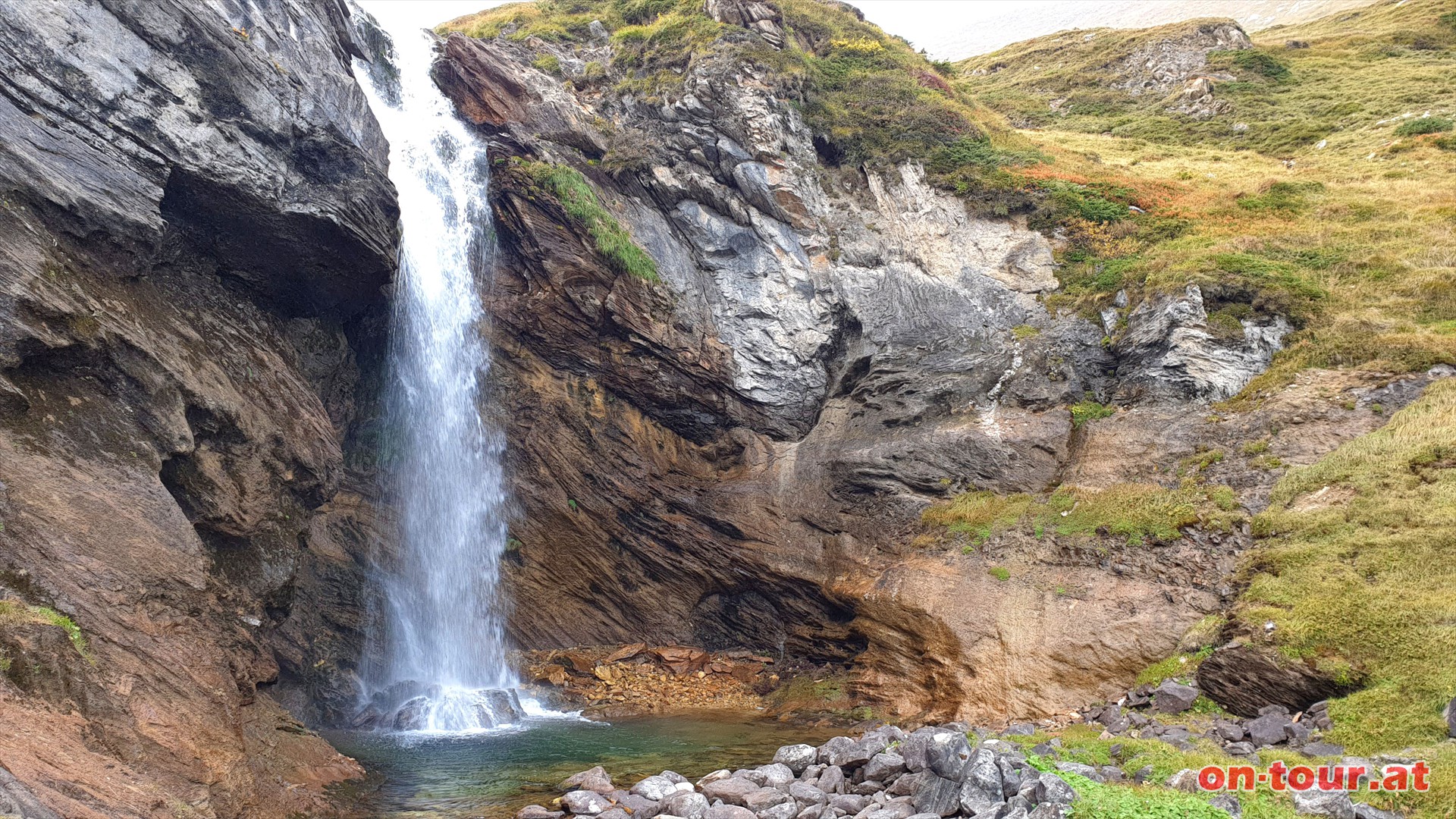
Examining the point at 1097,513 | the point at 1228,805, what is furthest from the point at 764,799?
the point at 1097,513

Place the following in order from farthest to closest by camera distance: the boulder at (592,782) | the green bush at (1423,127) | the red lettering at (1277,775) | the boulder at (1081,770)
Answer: the green bush at (1423,127) → the boulder at (592,782) → the boulder at (1081,770) → the red lettering at (1277,775)

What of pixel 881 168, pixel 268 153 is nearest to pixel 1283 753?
pixel 268 153

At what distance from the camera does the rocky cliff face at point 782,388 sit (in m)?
17.5

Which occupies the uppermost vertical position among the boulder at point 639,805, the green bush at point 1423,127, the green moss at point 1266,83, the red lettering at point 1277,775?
the green moss at point 1266,83

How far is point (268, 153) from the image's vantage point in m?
15.4

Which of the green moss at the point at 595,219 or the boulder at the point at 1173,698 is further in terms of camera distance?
the green moss at the point at 595,219

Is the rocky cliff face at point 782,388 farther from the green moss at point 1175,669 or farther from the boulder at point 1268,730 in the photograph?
the boulder at point 1268,730

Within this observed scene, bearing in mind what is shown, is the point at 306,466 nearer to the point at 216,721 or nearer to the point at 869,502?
the point at 216,721

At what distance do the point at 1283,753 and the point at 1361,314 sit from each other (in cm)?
1451

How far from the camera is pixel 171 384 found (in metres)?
12.6

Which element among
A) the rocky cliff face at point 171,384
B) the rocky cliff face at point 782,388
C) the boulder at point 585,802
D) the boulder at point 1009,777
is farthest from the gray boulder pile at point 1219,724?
the rocky cliff face at point 171,384

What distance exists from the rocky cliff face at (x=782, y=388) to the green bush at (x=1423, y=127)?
19469 millimetres

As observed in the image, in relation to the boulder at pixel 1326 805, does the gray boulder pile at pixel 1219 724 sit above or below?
below

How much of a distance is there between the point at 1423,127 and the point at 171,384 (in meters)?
43.5
